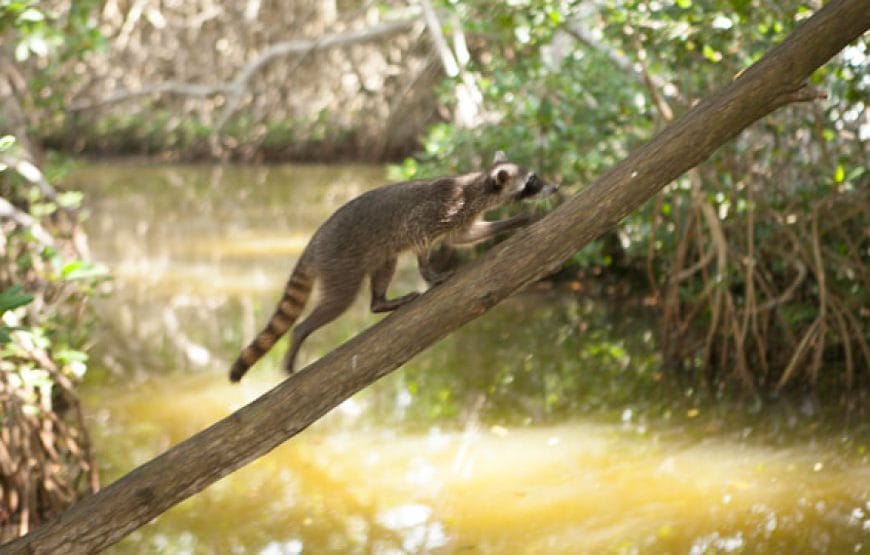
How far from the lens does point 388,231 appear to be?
160 inches

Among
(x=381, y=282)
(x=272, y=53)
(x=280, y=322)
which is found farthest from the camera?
(x=272, y=53)

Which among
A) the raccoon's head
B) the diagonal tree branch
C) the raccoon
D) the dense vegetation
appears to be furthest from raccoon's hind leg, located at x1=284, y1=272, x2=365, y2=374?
the diagonal tree branch

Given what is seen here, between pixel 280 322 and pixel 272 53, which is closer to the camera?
pixel 280 322

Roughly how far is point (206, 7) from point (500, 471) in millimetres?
16561

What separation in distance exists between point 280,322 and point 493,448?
1871 mm

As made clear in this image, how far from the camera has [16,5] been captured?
14.8ft

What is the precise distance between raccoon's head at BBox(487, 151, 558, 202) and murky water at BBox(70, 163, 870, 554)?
1300 mm

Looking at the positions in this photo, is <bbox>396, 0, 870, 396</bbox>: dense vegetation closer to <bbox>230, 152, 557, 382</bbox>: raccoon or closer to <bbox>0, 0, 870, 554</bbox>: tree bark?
<bbox>230, 152, 557, 382</bbox>: raccoon

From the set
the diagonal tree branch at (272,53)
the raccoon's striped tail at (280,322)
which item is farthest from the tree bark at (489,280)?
the diagonal tree branch at (272,53)

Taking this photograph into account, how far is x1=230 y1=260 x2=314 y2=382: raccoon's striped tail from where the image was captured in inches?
153

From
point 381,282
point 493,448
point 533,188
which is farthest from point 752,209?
point 381,282

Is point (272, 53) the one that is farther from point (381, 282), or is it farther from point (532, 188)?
point (532, 188)

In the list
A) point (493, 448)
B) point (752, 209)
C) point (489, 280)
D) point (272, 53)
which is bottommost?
point (493, 448)

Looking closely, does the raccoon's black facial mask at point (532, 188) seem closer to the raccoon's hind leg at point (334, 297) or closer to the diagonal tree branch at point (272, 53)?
the raccoon's hind leg at point (334, 297)
